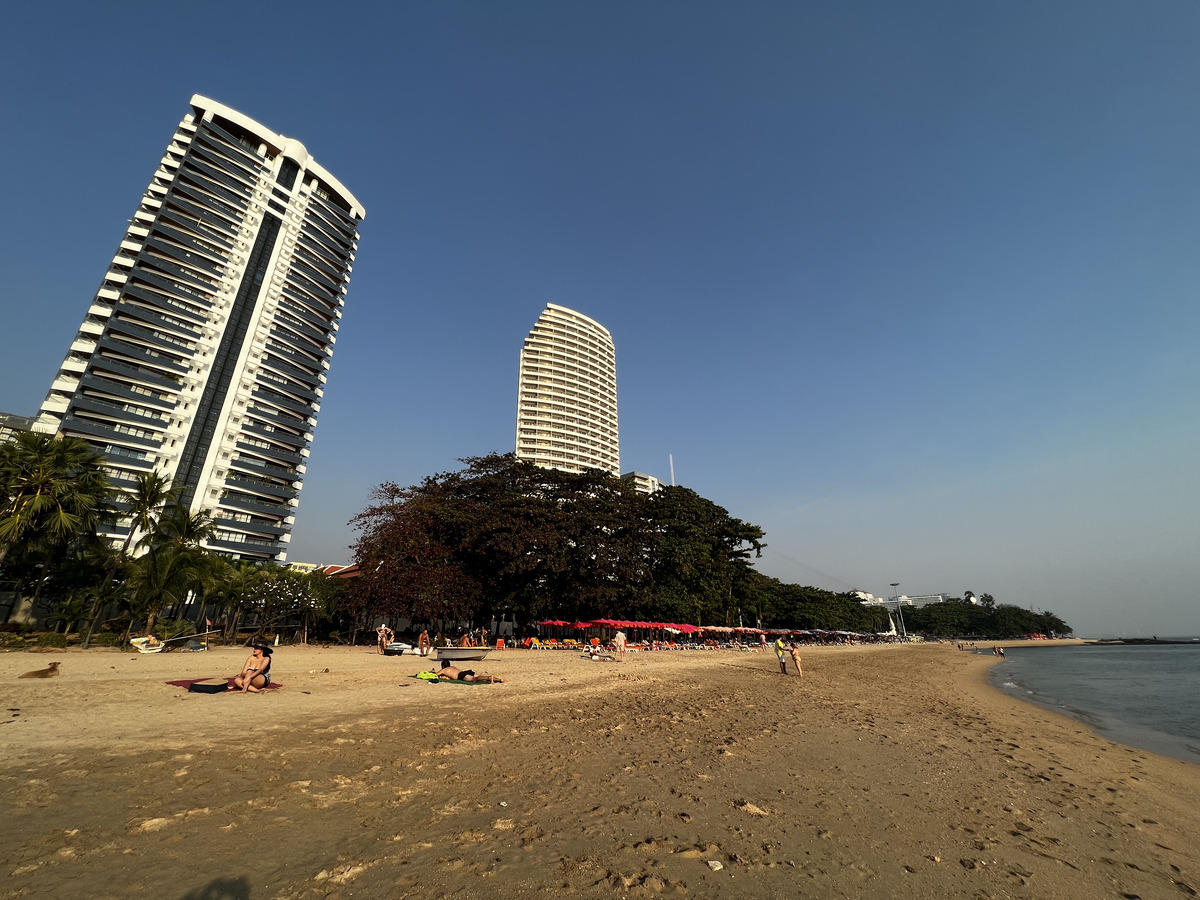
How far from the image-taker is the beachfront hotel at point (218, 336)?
205ft

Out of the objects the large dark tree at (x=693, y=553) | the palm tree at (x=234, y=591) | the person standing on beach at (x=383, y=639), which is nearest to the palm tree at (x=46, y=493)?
the palm tree at (x=234, y=591)

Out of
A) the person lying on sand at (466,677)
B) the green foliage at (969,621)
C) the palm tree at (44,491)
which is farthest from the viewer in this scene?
the green foliage at (969,621)

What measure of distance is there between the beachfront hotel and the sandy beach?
2680 inches

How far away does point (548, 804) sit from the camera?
221 inches

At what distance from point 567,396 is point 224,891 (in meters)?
120

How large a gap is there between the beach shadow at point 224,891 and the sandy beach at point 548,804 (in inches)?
0.7

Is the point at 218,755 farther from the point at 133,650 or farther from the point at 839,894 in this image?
the point at 133,650

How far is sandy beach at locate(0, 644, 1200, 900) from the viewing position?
3.99 m

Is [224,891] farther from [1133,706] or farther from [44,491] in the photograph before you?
[1133,706]

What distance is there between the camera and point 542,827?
5004 millimetres

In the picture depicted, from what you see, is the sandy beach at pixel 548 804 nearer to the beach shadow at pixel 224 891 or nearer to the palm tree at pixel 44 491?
the beach shadow at pixel 224 891

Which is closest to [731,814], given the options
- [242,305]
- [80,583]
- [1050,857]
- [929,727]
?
[1050,857]

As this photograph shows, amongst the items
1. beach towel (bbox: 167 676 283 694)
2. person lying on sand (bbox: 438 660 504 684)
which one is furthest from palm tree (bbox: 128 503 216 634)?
person lying on sand (bbox: 438 660 504 684)

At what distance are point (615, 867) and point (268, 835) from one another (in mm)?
3144
